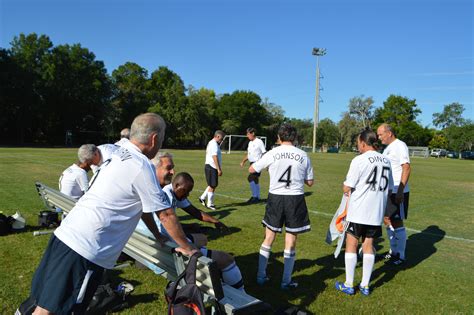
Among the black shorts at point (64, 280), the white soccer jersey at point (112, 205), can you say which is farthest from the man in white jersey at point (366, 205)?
the black shorts at point (64, 280)

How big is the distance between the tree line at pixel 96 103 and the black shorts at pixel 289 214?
53.8 metres

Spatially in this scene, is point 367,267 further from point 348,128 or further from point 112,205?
point 348,128

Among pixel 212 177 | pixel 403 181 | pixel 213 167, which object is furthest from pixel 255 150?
pixel 403 181

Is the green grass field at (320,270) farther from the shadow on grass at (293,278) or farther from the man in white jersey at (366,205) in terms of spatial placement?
the man in white jersey at (366,205)

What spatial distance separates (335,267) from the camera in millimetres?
5316

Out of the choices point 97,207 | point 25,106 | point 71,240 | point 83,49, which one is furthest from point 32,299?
point 83,49

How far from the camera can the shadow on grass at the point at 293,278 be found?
13.7 ft

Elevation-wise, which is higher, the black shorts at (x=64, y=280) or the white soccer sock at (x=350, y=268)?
the black shorts at (x=64, y=280)

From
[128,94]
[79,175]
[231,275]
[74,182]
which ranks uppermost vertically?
[128,94]

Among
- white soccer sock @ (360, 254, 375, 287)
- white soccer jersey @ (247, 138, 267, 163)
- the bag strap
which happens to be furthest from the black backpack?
white soccer jersey @ (247, 138, 267, 163)

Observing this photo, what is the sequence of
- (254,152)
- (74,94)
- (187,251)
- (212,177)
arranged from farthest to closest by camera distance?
(74,94)
(254,152)
(212,177)
(187,251)

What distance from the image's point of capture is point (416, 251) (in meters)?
6.42

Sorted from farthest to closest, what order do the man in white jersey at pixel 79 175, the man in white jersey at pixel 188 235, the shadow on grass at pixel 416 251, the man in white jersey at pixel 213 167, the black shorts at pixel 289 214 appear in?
1. the man in white jersey at pixel 213 167
2. the man in white jersey at pixel 79 175
3. the shadow on grass at pixel 416 251
4. the black shorts at pixel 289 214
5. the man in white jersey at pixel 188 235

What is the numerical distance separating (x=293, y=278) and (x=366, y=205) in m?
1.44
